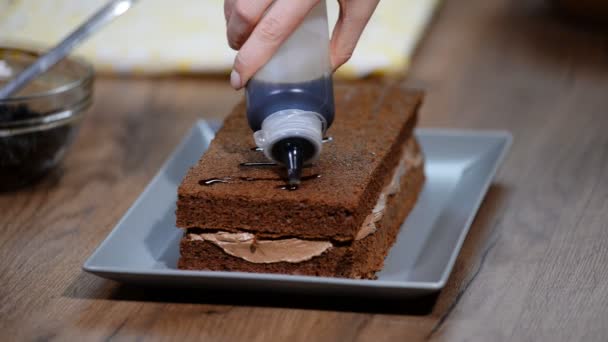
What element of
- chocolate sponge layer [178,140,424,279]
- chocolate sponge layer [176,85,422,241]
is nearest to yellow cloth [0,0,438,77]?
chocolate sponge layer [176,85,422,241]

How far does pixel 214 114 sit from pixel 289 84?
0.92 metres

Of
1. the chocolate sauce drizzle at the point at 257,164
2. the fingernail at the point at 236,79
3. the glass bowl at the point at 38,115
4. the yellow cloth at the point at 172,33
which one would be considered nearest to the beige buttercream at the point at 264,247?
the chocolate sauce drizzle at the point at 257,164

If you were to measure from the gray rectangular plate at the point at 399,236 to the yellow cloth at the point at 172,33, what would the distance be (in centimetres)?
48

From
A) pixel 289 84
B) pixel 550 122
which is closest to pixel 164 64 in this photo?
pixel 550 122

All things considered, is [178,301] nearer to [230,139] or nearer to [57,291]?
[57,291]

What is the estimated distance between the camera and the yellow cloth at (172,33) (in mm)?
2402

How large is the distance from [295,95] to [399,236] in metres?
0.43

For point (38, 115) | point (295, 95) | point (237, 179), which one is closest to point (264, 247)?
point (237, 179)

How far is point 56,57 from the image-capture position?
1813mm

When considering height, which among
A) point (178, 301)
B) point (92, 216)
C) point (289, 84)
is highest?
point (289, 84)

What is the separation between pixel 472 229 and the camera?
63.5 inches

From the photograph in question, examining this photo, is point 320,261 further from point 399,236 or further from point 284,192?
point 399,236

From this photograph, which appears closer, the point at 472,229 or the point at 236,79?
the point at 236,79

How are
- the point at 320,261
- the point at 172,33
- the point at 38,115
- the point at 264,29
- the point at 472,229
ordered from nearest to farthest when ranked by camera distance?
the point at 264,29
the point at 320,261
the point at 472,229
the point at 38,115
the point at 172,33
